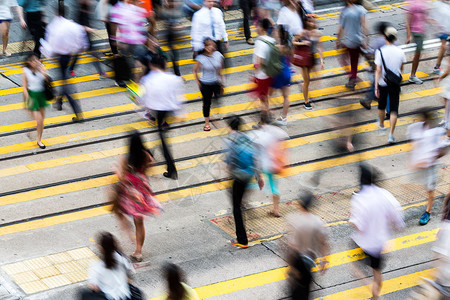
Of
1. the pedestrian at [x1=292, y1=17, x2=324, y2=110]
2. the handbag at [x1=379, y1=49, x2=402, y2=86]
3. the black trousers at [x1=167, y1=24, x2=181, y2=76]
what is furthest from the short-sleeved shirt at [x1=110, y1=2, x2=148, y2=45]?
the handbag at [x1=379, y1=49, x2=402, y2=86]

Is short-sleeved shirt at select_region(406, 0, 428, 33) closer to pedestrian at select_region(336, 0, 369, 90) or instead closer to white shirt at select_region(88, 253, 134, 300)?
pedestrian at select_region(336, 0, 369, 90)

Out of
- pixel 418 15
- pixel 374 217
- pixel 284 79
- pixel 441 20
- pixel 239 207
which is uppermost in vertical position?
pixel 374 217

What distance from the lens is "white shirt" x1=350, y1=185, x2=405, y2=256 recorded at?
7.66 metres

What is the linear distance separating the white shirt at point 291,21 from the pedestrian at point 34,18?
16.3ft

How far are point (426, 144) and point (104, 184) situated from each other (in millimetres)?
4668

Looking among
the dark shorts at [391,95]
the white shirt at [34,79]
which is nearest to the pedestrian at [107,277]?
the white shirt at [34,79]

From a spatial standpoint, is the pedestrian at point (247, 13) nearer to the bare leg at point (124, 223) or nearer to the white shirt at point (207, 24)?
the white shirt at point (207, 24)

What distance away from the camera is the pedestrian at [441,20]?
572 inches

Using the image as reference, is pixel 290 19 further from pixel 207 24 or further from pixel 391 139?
pixel 391 139

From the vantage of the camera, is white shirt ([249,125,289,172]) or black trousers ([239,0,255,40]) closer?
white shirt ([249,125,289,172])

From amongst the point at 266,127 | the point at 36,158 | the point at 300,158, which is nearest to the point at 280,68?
the point at 300,158

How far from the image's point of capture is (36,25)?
15258mm

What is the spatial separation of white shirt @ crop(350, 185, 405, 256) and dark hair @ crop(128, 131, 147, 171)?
7.97 feet

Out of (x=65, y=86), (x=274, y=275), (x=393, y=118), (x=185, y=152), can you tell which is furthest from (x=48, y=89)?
(x=393, y=118)
